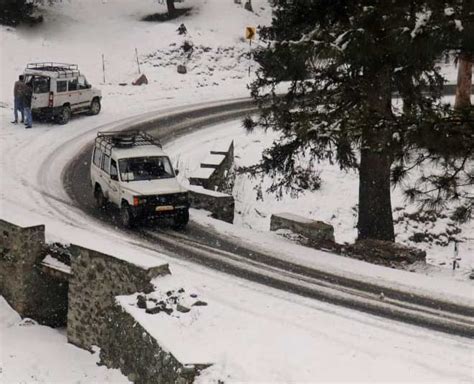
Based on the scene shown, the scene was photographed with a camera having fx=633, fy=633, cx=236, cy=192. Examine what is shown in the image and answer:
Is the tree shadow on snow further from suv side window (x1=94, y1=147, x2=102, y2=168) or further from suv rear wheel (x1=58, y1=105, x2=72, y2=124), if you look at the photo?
suv side window (x1=94, y1=147, x2=102, y2=168)

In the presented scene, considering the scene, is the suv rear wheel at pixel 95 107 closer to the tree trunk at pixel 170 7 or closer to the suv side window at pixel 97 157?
the suv side window at pixel 97 157

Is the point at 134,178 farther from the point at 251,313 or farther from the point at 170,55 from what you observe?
the point at 170,55

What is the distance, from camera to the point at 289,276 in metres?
13.6

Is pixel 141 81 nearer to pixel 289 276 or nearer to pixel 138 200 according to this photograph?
pixel 138 200

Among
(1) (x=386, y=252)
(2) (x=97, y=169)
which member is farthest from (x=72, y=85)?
(1) (x=386, y=252)

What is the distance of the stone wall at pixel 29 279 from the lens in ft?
48.3

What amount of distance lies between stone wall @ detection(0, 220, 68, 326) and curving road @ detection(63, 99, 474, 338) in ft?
6.85

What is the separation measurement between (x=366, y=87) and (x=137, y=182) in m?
6.20

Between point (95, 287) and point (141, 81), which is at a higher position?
point (141, 81)

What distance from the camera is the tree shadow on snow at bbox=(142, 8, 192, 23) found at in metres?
43.4

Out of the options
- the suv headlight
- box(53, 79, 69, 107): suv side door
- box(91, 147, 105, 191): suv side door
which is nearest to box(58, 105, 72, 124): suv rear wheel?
box(53, 79, 69, 107): suv side door

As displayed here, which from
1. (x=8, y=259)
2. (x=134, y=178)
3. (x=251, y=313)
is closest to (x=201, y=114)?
(x=134, y=178)

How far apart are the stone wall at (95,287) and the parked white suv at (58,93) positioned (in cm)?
1350

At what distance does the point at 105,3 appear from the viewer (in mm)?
45688
